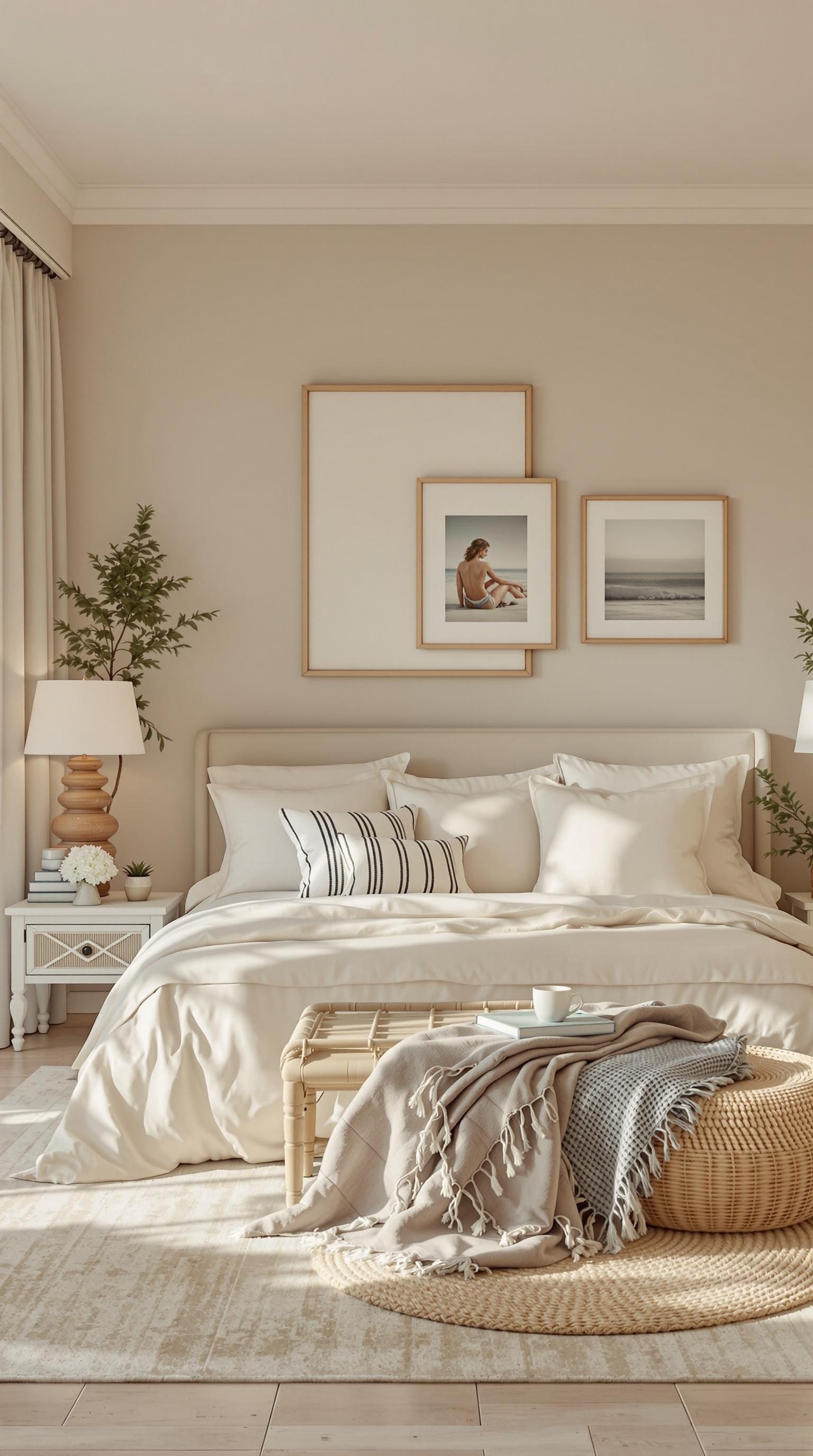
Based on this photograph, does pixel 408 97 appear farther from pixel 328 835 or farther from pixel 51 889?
pixel 51 889

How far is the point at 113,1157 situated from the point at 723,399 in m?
3.52

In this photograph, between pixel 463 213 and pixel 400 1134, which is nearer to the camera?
pixel 400 1134

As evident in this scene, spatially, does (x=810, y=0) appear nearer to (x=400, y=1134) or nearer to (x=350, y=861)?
(x=350, y=861)

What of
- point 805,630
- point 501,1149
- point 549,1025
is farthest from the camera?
point 805,630

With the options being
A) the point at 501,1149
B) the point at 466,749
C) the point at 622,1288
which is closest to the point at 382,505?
the point at 466,749

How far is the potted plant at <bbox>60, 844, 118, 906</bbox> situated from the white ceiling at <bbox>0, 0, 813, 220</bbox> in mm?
2397

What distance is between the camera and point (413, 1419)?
202 cm

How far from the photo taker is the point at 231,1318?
236 centimetres

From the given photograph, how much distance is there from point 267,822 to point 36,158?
8.06 feet

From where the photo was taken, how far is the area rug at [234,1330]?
2.16m

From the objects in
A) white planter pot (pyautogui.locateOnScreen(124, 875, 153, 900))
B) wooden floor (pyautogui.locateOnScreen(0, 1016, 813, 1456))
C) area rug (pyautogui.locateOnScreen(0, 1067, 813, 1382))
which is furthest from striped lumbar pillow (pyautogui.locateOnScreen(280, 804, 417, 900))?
wooden floor (pyautogui.locateOnScreen(0, 1016, 813, 1456))

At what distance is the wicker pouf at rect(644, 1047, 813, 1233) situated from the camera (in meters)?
2.57

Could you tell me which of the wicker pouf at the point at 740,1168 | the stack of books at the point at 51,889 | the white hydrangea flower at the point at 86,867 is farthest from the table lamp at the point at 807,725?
the stack of books at the point at 51,889

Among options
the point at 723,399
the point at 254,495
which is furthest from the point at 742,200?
the point at 254,495
